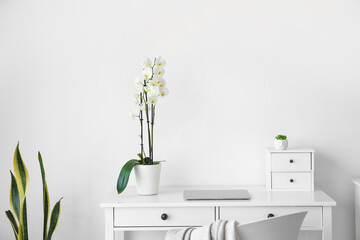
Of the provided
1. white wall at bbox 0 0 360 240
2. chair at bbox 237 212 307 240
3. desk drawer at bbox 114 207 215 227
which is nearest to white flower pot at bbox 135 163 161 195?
desk drawer at bbox 114 207 215 227

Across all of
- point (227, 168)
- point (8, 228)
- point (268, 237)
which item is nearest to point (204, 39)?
point (227, 168)

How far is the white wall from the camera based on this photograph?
2.71 meters

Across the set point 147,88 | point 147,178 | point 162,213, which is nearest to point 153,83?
point 147,88

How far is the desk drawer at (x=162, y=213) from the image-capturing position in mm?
2266

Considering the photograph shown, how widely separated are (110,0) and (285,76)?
47.5 inches

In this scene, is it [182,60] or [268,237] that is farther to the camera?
[182,60]

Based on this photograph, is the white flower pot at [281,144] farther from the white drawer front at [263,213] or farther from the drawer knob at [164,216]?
the drawer knob at [164,216]

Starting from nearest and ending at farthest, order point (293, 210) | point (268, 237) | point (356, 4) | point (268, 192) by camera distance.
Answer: point (268, 237), point (293, 210), point (268, 192), point (356, 4)

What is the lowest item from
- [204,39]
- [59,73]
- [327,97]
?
[327,97]

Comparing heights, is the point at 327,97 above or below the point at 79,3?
below

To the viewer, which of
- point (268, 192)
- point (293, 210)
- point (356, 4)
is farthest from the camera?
point (356, 4)

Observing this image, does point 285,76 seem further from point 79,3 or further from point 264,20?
point 79,3

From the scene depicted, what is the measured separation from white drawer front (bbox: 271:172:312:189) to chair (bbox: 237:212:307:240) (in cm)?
74

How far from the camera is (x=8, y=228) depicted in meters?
2.84
